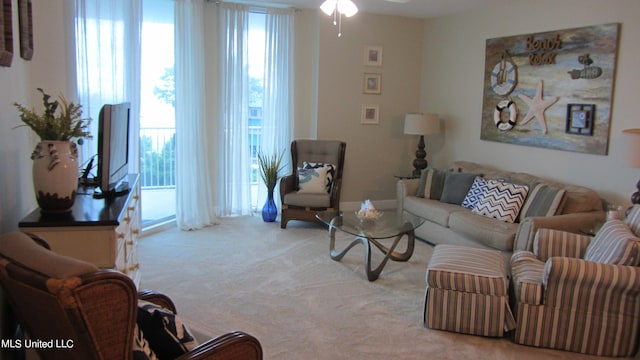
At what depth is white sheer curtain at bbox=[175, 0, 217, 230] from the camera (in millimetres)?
5254

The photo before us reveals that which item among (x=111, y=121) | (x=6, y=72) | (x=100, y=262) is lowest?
(x=100, y=262)

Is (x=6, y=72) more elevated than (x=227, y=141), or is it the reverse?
(x=6, y=72)

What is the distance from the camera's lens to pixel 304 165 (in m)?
5.82

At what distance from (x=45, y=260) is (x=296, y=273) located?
2.87 m

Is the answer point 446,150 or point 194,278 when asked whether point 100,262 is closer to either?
point 194,278

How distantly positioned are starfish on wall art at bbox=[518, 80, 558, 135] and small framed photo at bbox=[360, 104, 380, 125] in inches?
78.4

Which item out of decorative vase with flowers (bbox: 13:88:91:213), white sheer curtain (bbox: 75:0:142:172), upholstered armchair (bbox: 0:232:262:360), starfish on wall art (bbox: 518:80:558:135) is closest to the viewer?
upholstered armchair (bbox: 0:232:262:360)

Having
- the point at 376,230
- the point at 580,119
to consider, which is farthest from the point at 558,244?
the point at 580,119

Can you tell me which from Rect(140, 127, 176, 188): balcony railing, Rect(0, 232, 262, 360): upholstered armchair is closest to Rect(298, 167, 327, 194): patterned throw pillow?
Rect(140, 127, 176, 188): balcony railing

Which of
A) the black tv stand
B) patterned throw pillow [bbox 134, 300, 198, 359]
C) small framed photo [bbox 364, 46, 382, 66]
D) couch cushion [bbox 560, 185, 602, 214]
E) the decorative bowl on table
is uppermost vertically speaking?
small framed photo [bbox 364, 46, 382, 66]

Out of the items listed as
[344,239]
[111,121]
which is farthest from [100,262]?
[344,239]

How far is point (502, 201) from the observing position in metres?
4.46

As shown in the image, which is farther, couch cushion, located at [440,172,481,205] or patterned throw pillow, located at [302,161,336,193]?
patterned throw pillow, located at [302,161,336,193]

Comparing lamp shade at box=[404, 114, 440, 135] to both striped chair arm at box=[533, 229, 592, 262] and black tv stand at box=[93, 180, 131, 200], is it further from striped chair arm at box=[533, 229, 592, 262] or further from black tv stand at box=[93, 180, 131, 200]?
black tv stand at box=[93, 180, 131, 200]
